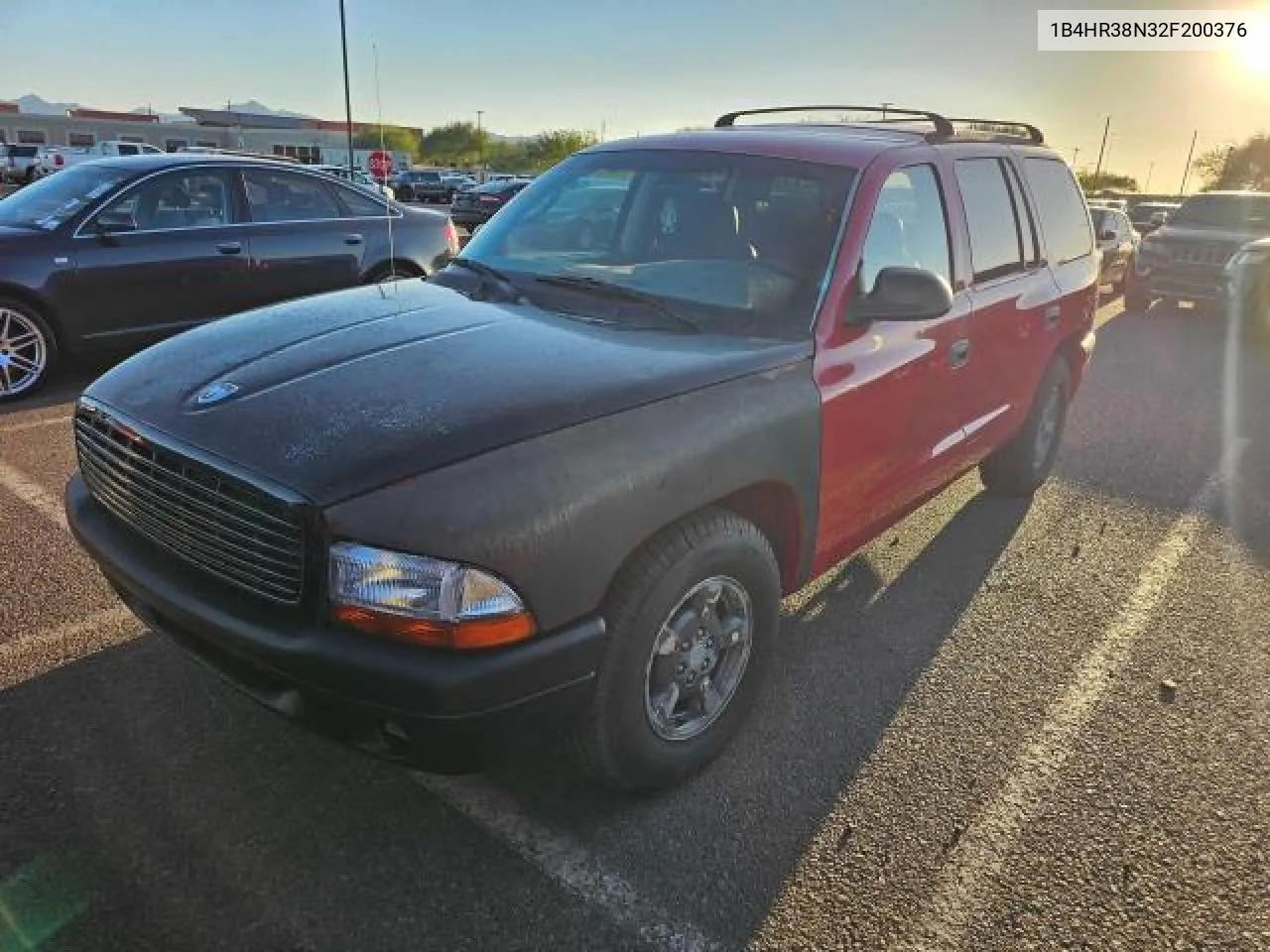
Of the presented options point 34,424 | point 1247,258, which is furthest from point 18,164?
point 1247,258

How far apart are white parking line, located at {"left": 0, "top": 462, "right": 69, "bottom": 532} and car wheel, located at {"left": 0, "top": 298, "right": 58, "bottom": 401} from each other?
1.56m

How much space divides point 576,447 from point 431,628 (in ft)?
1.72

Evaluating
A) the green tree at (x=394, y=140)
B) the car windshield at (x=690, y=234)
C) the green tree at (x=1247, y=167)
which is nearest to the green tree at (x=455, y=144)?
the green tree at (x=394, y=140)

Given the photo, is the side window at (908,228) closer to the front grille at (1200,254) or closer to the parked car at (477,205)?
the front grille at (1200,254)

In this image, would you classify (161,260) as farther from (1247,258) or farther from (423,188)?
(423,188)

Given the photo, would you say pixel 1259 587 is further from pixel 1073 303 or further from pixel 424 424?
pixel 424 424

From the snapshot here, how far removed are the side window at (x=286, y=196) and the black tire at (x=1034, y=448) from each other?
546cm

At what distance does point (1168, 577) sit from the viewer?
4.16 meters

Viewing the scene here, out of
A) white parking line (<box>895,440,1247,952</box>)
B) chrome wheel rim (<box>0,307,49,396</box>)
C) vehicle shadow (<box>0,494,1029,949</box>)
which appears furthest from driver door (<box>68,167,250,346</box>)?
white parking line (<box>895,440,1247,952</box>)

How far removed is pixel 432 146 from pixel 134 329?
4231 inches

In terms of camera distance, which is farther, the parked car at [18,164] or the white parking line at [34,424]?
the parked car at [18,164]

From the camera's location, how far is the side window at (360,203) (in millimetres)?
7480

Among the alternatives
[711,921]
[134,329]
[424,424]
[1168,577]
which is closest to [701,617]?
[711,921]

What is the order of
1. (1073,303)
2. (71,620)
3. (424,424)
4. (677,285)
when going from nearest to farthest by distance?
(424,424)
(677,285)
(71,620)
(1073,303)
